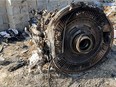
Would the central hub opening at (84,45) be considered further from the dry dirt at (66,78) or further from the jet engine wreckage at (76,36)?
the dry dirt at (66,78)

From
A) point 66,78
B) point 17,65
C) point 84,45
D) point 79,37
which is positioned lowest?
point 66,78

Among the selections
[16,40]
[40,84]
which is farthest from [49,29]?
[16,40]

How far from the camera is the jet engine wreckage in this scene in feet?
17.0

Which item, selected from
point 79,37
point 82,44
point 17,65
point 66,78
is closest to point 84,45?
point 82,44

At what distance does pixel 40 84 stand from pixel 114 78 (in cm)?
169

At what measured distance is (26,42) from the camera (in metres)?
7.69

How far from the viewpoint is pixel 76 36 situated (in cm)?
526

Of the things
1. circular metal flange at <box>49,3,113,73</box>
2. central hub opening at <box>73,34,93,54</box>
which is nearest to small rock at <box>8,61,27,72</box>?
circular metal flange at <box>49,3,113,73</box>

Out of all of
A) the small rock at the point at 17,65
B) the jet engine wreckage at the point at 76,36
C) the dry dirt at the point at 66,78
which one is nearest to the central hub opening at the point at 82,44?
the jet engine wreckage at the point at 76,36

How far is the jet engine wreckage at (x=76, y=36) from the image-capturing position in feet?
17.0

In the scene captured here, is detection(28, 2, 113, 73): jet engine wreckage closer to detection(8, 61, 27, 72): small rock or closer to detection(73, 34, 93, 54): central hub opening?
detection(73, 34, 93, 54): central hub opening

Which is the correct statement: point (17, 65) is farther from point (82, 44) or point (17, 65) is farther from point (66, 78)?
point (82, 44)

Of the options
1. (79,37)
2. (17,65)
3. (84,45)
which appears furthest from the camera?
(17,65)

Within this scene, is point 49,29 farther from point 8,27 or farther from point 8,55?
point 8,27
